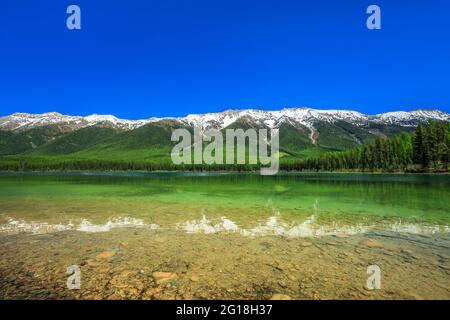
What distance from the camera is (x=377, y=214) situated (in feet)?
A: 81.9

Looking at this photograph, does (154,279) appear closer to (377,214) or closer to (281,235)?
(281,235)

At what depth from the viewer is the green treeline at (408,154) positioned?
121 meters

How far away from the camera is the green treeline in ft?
398

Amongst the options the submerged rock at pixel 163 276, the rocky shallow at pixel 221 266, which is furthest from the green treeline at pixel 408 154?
the submerged rock at pixel 163 276

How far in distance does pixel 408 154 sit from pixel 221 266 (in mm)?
153945

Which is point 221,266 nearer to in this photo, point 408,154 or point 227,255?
point 227,255

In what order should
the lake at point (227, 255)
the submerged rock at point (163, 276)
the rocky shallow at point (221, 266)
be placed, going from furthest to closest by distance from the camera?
the submerged rock at point (163, 276), the lake at point (227, 255), the rocky shallow at point (221, 266)

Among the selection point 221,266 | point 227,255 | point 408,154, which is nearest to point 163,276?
point 221,266

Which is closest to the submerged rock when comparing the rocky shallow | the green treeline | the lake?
the rocky shallow

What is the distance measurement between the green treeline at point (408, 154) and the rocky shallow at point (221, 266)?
132178 mm

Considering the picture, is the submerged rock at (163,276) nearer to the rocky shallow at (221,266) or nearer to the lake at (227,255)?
the rocky shallow at (221,266)

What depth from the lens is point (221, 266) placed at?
11.4m

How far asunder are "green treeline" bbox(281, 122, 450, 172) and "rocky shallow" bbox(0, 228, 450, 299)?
132 meters
